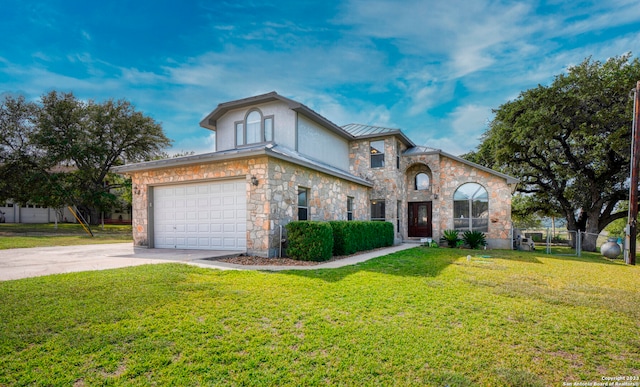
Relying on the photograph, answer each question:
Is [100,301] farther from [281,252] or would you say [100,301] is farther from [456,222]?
[456,222]

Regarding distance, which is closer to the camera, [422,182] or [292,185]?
[292,185]

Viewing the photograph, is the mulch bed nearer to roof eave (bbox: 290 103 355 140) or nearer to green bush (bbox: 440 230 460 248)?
roof eave (bbox: 290 103 355 140)

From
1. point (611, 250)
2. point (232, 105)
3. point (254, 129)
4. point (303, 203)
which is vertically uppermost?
point (232, 105)

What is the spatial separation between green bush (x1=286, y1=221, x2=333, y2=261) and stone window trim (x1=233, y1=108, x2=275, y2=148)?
455cm

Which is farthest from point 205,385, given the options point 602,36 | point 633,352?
point 602,36

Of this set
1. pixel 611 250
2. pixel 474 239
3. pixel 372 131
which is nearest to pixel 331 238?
pixel 474 239

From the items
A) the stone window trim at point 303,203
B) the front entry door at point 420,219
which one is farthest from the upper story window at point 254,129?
the front entry door at point 420,219

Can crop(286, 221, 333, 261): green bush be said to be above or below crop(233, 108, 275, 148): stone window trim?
below

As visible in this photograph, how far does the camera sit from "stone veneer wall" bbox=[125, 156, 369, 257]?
8578 mm

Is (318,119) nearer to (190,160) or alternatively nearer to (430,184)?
(190,160)

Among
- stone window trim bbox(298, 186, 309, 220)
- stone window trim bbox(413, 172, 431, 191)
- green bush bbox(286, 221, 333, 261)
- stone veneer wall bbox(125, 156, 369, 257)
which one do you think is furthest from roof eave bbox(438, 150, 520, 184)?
green bush bbox(286, 221, 333, 261)

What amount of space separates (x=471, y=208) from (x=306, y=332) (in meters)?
13.5

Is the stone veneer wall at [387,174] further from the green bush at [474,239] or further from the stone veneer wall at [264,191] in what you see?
the stone veneer wall at [264,191]

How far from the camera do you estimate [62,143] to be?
22.3 m
